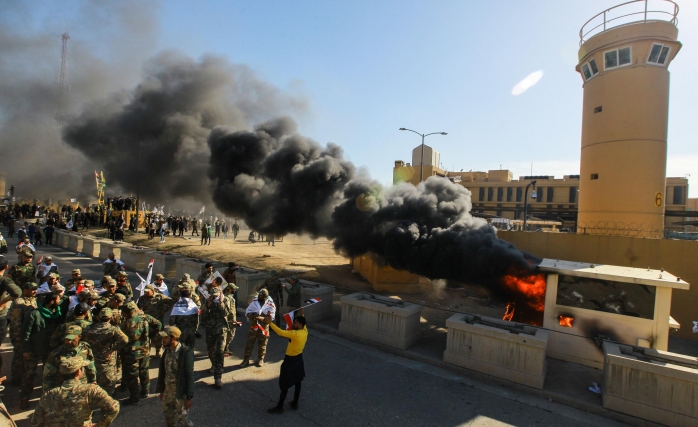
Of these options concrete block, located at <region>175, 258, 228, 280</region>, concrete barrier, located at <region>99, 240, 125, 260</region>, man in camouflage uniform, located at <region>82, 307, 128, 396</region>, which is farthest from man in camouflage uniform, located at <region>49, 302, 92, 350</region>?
concrete barrier, located at <region>99, 240, 125, 260</region>

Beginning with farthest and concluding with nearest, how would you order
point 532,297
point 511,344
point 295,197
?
point 295,197 → point 532,297 → point 511,344

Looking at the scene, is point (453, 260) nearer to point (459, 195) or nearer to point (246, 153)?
point (459, 195)

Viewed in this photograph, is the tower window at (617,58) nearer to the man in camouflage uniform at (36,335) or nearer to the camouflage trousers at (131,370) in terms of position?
the camouflage trousers at (131,370)

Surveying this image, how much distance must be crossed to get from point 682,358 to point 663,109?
40.9 ft

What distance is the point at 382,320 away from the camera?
7.64 meters

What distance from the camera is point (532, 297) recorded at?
8.10 metres

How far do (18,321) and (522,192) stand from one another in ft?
135

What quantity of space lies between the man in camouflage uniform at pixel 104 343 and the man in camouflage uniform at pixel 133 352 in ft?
0.96

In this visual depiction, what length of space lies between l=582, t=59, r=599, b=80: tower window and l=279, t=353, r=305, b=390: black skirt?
16757 millimetres

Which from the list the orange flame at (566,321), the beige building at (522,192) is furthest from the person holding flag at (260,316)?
the beige building at (522,192)

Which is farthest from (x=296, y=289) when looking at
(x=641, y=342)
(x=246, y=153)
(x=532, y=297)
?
(x=246, y=153)

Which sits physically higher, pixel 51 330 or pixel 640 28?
pixel 640 28

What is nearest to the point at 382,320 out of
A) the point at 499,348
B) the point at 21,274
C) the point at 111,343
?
the point at 499,348

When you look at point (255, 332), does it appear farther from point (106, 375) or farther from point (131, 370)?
point (106, 375)
